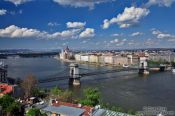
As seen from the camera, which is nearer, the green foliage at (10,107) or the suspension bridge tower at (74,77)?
the green foliage at (10,107)

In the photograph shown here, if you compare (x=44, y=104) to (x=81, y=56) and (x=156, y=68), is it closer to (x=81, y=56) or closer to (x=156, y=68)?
(x=156, y=68)

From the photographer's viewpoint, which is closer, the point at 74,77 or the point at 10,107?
the point at 10,107

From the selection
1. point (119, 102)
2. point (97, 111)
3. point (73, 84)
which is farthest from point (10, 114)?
point (73, 84)

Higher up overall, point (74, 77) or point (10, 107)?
point (10, 107)

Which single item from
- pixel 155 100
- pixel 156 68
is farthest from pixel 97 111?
pixel 156 68

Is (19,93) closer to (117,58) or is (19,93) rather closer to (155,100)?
(155,100)

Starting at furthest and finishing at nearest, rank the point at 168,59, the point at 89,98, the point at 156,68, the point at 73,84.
A: the point at 168,59, the point at 156,68, the point at 73,84, the point at 89,98

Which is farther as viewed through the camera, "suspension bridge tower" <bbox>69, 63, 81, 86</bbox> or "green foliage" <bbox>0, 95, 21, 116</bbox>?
"suspension bridge tower" <bbox>69, 63, 81, 86</bbox>

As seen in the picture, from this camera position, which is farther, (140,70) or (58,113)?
(140,70)

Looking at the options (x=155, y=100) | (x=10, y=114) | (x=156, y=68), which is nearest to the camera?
(x=10, y=114)
